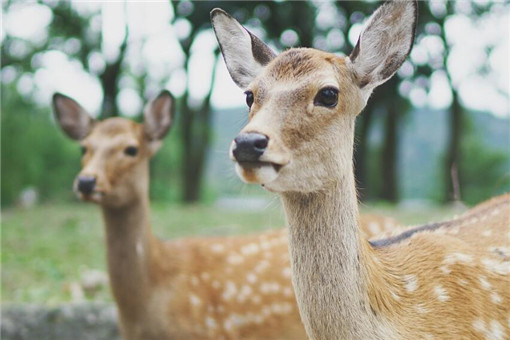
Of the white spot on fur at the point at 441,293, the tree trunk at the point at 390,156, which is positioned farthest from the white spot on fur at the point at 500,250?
the tree trunk at the point at 390,156

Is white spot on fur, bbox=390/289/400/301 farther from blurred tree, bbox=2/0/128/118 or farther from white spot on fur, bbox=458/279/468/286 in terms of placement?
blurred tree, bbox=2/0/128/118

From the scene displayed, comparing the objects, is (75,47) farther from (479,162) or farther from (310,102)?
(310,102)

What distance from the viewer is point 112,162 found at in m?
4.37

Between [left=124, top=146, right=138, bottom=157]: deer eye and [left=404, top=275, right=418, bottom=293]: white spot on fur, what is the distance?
2.54m

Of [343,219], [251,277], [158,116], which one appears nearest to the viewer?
[343,219]

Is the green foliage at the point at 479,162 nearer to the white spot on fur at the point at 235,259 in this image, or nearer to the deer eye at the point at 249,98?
the white spot on fur at the point at 235,259

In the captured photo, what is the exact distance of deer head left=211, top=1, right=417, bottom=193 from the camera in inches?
78.0

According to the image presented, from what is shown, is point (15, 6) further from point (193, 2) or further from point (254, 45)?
point (254, 45)

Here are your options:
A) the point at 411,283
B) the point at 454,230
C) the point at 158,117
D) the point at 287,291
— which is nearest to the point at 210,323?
the point at 287,291

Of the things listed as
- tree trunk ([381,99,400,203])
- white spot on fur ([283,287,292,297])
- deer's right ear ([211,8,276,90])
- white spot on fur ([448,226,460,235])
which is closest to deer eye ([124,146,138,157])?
white spot on fur ([283,287,292,297])

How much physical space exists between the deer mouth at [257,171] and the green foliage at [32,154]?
13.9 meters

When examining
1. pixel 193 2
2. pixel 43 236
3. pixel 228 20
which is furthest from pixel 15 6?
pixel 228 20

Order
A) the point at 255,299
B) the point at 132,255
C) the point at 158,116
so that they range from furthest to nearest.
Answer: the point at 158,116 → the point at 255,299 → the point at 132,255

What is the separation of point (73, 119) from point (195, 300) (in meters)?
1.76
